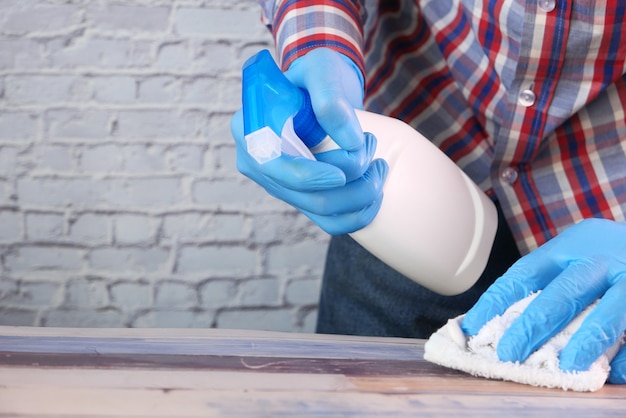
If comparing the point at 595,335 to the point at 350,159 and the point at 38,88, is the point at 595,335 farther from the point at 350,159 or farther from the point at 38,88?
the point at 38,88

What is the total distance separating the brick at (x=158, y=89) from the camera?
1547 mm

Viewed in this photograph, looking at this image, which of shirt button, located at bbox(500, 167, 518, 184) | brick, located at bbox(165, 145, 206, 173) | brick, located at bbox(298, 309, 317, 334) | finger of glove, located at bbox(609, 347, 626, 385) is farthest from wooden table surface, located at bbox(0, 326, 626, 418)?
brick, located at bbox(298, 309, 317, 334)

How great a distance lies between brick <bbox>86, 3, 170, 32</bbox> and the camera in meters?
1.52

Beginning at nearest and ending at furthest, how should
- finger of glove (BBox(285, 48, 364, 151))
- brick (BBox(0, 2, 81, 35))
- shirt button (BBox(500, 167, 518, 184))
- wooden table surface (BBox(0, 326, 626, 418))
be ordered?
wooden table surface (BBox(0, 326, 626, 418)), finger of glove (BBox(285, 48, 364, 151)), shirt button (BBox(500, 167, 518, 184)), brick (BBox(0, 2, 81, 35))

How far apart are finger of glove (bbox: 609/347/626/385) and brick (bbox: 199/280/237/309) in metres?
1.10

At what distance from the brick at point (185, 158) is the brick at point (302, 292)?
0.34 meters

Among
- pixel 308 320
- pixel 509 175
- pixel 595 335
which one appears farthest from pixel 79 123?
pixel 595 335

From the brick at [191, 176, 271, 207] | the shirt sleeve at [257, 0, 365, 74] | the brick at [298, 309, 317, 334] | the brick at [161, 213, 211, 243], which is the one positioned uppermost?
the shirt sleeve at [257, 0, 365, 74]

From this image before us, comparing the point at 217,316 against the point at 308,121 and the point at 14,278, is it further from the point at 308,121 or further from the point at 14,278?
the point at 308,121

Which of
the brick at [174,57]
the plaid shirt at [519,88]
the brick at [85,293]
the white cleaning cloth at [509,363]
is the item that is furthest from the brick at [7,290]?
the white cleaning cloth at [509,363]

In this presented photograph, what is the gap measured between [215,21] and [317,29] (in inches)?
28.6

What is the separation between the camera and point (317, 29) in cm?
87

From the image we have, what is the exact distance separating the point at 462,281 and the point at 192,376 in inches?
13.6

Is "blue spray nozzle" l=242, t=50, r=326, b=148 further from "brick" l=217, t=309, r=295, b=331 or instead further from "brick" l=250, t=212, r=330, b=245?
"brick" l=217, t=309, r=295, b=331
